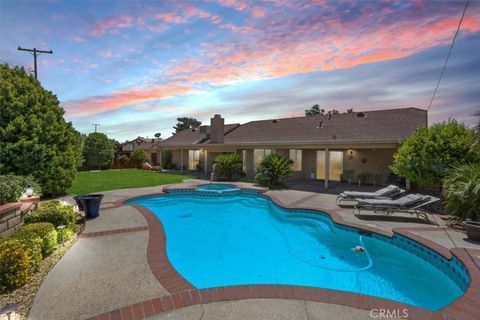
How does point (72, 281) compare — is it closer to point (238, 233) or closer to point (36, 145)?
point (238, 233)

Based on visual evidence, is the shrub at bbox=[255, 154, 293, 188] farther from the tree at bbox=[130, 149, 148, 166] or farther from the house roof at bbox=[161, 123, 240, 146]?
the tree at bbox=[130, 149, 148, 166]

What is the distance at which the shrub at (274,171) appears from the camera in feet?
57.9

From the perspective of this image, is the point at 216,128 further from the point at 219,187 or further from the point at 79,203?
the point at 79,203

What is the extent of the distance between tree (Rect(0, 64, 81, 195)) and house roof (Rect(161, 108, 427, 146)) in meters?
12.9

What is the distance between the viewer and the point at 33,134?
40.3 feet

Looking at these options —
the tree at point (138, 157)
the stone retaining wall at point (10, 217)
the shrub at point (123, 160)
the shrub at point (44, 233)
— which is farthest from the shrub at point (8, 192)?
the shrub at point (123, 160)

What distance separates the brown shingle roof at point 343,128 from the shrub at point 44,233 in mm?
15029

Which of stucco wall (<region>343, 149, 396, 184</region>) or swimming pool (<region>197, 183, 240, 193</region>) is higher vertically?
stucco wall (<region>343, 149, 396, 184</region>)

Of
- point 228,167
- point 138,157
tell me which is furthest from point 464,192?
point 138,157

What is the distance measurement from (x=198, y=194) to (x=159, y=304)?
12178mm

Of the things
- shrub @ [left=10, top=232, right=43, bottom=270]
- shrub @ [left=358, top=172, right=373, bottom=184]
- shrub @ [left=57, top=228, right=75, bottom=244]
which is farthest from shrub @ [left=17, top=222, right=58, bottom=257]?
shrub @ [left=358, top=172, right=373, bottom=184]

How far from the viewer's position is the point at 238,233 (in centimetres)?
976

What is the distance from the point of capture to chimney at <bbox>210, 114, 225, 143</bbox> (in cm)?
2661

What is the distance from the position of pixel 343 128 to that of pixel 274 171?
20.1 feet
